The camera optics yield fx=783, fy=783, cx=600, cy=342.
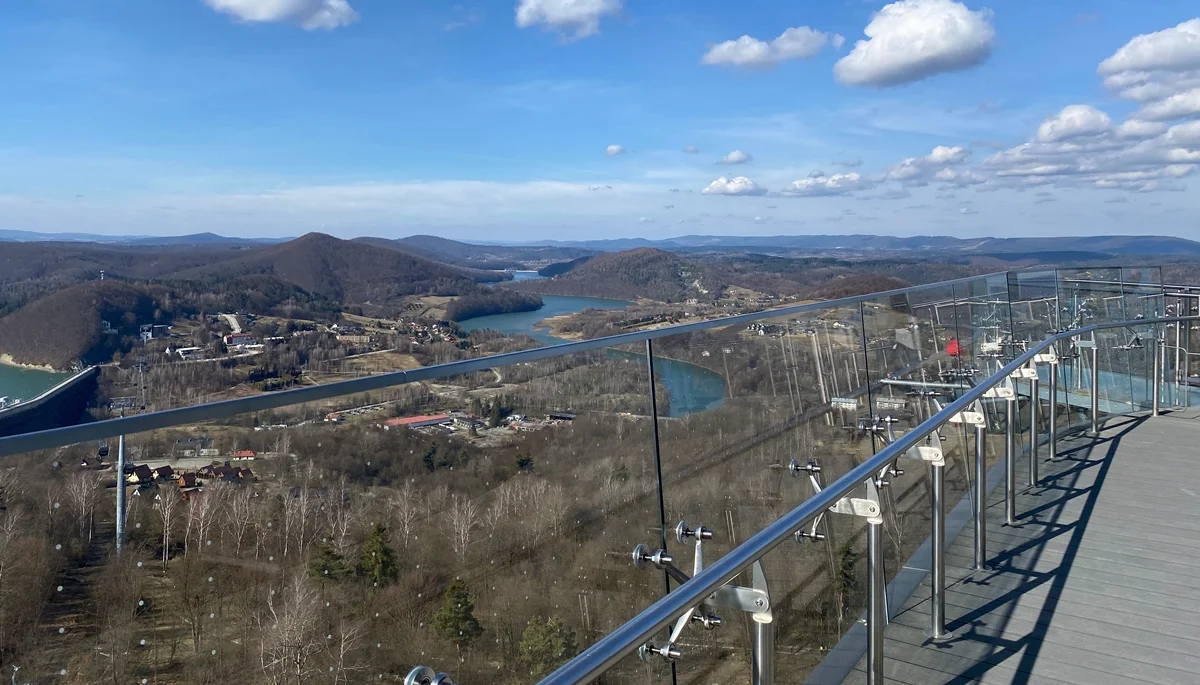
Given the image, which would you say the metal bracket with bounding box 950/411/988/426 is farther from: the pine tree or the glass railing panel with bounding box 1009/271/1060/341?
the glass railing panel with bounding box 1009/271/1060/341

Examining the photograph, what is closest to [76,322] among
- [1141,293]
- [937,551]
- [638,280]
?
[638,280]

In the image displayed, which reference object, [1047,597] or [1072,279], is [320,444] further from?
[1072,279]

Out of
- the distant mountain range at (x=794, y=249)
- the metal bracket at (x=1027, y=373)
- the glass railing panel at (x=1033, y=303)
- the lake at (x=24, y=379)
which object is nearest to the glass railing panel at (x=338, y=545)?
the metal bracket at (x=1027, y=373)

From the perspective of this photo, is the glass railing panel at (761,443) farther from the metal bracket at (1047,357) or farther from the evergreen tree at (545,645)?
the metal bracket at (1047,357)

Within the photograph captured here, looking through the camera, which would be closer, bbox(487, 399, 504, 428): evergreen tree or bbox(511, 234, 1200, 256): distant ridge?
bbox(487, 399, 504, 428): evergreen tree

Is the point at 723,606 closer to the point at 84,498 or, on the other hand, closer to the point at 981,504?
the point at 84,498

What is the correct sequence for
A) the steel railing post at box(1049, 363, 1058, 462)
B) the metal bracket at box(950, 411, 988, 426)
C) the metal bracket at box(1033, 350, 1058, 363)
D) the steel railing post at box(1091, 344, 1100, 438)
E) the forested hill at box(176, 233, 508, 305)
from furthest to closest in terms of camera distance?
the forested hill at box(176, 233, 508, 305)
the steel railing post at box(1091, 344, 1100, 438)
the steel railing post at box(1049, 363, 1058, 462)
the metal bracket at box(1033, 350, 1058, 363)
the metal bracket at box(950, 411, 988, 426)

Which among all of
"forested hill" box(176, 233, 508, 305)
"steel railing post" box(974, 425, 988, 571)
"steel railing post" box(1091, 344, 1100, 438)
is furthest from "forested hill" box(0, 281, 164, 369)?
"steel railing post" box(974, 425, 988, 571)
